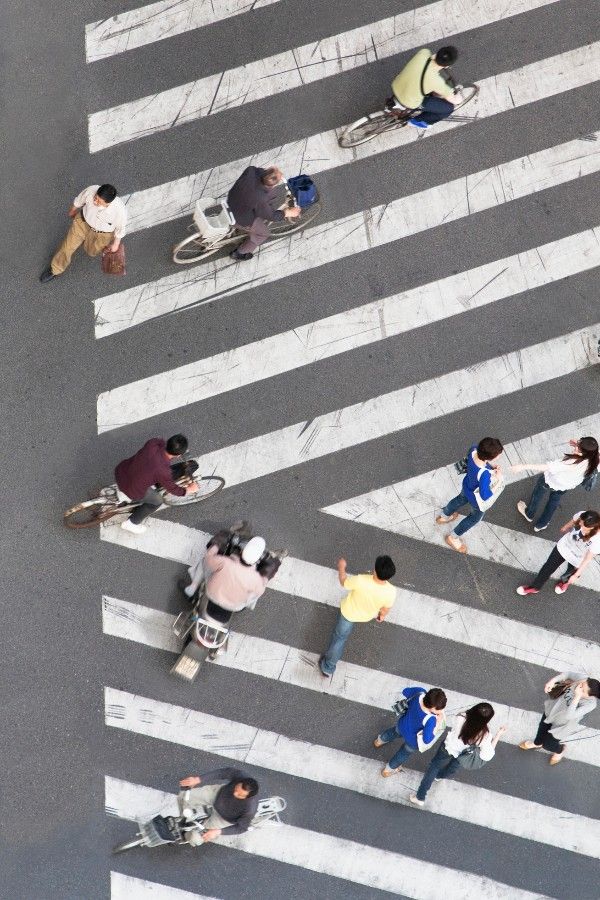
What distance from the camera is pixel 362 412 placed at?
12711mm

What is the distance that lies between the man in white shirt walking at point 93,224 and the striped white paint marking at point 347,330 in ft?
4.94

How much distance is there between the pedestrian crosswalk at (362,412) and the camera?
38.8 feet

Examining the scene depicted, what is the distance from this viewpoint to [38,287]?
1253 centimetres

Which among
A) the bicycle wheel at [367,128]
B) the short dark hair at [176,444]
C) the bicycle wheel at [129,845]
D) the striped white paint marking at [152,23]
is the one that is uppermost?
the striped white paint marking at [152,23]

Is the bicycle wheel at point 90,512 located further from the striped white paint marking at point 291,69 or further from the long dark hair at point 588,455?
the long dark hair at point 588,455

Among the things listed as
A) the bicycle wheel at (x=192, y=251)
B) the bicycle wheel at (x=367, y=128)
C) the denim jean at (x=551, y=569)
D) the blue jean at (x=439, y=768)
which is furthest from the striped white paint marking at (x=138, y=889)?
the bicycle wheel at (x=367, y=128)

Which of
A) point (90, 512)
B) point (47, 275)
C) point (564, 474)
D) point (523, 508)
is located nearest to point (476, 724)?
point (564, 474)

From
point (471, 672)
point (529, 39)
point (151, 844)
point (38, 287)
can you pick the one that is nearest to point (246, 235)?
point (38, 287)

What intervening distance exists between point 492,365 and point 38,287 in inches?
204

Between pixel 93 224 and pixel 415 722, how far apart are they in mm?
5911

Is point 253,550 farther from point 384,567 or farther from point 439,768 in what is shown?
point 439,768

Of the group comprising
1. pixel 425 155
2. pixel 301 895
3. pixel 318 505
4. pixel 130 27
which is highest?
pixel 130 27

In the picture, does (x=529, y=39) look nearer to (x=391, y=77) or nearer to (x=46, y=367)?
(x=391, y=77)

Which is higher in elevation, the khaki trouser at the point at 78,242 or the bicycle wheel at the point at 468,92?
the khaki trouser at the point at 78,242
